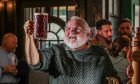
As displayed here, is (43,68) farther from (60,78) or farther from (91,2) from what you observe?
(91,2)

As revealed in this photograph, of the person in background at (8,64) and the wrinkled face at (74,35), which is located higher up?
the wrinkled face at (74,35)

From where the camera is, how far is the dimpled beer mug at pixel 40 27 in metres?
3.57

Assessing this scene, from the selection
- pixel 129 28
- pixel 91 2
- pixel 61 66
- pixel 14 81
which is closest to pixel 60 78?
pixel 61 66

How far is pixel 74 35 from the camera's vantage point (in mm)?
3938

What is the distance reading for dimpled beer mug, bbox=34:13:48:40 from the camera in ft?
11.7

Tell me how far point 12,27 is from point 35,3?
2.18 feet

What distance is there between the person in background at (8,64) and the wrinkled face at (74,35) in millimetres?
2370

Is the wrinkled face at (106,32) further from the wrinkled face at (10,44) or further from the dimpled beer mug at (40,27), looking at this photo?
the dimpled beer mug at (40,27)

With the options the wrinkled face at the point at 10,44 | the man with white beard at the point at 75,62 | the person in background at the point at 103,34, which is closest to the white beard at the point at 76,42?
the man with white beard at the point at 75,62

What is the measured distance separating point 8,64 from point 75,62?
2.59m

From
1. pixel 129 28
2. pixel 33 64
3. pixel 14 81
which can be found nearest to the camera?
pixel 33 64

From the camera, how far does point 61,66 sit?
155 inches

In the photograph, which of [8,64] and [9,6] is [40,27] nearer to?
[8,64]

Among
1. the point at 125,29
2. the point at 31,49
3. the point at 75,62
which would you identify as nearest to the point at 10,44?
the point at 125,29
